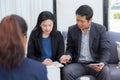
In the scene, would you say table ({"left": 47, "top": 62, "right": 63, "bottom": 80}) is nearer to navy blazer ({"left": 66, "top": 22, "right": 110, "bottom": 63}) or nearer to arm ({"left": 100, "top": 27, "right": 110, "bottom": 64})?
navy blazer ({"left": 66, "top": 22, "right": 110, "bottom": 63})

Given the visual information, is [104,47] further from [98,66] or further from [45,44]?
[45,44]

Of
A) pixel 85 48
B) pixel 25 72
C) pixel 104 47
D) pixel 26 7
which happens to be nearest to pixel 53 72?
pixel 85 48

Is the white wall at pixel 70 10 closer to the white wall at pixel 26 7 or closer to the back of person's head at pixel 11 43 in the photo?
the white wall at pixel 26 7

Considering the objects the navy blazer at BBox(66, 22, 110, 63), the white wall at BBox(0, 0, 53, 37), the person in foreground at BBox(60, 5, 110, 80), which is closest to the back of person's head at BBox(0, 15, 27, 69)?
the person in foreground at BBox(60, 5, 110, 80)

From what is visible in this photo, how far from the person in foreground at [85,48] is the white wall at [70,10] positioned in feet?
2.82

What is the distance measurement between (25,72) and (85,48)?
1779 millimetres

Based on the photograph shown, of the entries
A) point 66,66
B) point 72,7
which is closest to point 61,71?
point 66,66

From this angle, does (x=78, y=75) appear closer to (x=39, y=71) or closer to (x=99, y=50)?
(x=99, y=50)

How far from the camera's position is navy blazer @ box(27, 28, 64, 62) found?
9.99 feet

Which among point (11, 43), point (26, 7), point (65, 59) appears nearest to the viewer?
point (11, 43)

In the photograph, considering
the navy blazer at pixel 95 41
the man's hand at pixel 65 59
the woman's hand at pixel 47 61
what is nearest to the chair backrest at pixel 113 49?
the navy blazer at pixel 95 41

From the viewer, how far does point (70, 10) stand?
395cm

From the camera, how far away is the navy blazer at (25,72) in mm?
1351

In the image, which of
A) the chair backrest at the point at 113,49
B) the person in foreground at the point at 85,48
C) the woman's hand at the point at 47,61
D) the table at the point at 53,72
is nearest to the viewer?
the table at the point at 53,72
